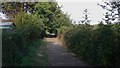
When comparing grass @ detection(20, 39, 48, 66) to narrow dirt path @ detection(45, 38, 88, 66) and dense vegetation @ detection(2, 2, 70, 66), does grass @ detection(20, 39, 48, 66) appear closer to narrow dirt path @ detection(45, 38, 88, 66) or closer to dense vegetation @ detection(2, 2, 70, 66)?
dense vegetation @ detection(2, 2, 70, 66)

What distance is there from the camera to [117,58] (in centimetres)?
841

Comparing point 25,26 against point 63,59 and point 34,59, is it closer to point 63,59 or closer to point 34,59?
point 63,59

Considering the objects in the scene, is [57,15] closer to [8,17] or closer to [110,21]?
[8,17]

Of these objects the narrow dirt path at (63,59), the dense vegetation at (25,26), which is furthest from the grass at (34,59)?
the narrow dirt path at (63,59)

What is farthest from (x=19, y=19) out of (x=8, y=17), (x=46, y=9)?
(x=46, y=9)

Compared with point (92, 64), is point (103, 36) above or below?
above

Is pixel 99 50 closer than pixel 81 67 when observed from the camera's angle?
Yes

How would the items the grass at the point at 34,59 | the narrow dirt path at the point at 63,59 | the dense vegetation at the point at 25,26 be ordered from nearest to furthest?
the dense vegetation at the point at 25,26 → the grass at the point at 34,59 → the narrow dirt path at the point at 63,59

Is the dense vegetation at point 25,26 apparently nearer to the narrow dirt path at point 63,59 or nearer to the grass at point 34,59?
the grass at point 34,59

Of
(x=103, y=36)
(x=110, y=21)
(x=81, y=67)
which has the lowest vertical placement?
(x=81, y=67)

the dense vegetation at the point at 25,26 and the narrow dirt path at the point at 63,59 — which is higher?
the dense vegetation at the point at 25,26

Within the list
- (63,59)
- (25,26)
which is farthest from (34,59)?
(25,26)

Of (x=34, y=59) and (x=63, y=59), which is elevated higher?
(x=34, y=59)

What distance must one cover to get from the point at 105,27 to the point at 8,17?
69.2 ft
